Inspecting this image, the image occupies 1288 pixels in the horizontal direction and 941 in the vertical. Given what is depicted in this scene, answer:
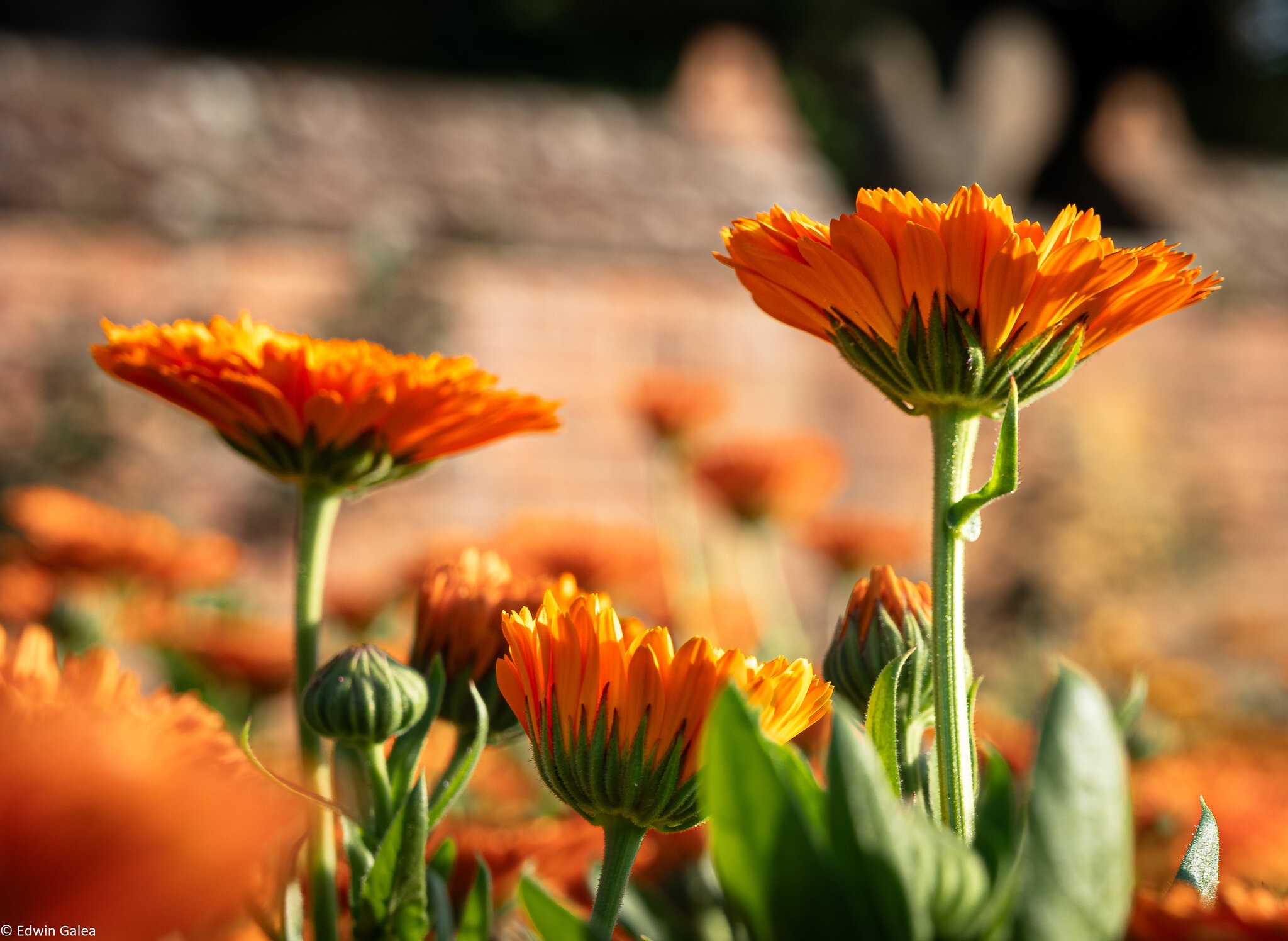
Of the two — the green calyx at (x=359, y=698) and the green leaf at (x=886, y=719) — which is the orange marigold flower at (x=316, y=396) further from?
the green leaf at (x=886, y=719)

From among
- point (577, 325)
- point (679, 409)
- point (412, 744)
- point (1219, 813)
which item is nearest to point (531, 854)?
point (412, 744)

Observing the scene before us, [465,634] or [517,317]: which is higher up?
[517,317]

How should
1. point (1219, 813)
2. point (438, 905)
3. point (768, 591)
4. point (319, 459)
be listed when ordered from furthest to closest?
point (768, 591) < point (1219, 813) < point (319, 459) < point (438, 905)

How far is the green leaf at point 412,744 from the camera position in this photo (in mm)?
528

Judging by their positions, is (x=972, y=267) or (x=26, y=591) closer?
(x=972, y=267)

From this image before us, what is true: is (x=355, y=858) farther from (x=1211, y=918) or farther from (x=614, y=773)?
(x=1211, y=918)

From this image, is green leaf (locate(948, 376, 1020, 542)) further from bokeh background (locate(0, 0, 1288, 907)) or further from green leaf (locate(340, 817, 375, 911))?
bokeh background (locate(0, 0, 1288, 907))

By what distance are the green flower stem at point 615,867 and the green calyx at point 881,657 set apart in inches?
5.5

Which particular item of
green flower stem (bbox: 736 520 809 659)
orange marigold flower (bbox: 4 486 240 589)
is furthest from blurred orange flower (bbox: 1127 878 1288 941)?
orange marigold flower (bbox: 4 486 240 589)

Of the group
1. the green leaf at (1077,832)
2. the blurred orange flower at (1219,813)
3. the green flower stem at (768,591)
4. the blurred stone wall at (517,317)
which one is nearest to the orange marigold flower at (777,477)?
the green flower stem at (768,591)

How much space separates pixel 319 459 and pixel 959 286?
0.33m

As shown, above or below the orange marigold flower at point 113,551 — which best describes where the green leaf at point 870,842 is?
above

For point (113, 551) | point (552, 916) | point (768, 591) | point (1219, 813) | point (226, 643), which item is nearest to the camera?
point (552, 916)

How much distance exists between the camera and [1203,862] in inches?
16.2
